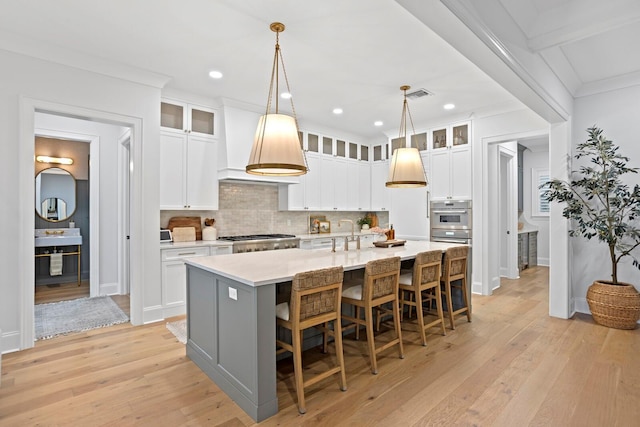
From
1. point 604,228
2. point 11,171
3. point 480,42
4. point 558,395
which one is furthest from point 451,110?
point 11,171

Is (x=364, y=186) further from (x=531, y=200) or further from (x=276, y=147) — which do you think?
(x=276, y=147)

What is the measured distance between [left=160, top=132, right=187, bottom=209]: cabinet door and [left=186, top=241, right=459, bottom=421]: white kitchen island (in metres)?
1.69

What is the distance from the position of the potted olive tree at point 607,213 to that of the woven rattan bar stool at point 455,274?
1291 mm

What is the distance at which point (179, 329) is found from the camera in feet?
12.4

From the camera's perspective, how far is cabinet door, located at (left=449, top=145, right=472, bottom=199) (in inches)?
211

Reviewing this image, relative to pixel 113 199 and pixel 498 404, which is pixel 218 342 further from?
pixel 113 199

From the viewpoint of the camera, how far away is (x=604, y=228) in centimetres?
383

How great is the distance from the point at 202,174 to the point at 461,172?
3876 millimetres

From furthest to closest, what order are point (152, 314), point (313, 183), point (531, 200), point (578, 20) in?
point (531, 200) → point (313, 183) → point (152, 314) → point (578, 20)

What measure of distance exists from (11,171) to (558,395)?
4864 millimetres

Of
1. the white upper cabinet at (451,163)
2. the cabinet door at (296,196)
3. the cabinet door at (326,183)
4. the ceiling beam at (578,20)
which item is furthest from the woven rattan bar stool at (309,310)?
the cabinet door at (326,183)

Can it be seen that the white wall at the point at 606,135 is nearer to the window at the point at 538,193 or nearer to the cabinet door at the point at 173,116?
the window at the point at 538,193

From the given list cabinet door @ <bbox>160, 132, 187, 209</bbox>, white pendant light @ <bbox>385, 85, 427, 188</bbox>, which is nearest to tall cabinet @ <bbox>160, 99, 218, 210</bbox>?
cabinet door @ <bbox>160, 132, 187, 209</bbox>

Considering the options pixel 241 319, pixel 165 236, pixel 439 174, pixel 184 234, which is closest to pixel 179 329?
pixel 165 236
